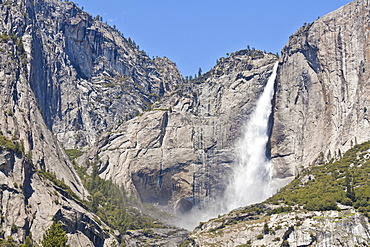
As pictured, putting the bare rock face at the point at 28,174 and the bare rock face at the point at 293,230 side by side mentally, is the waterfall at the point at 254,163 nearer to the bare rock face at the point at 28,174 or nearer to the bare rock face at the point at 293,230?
the bare rock face at the point at 293,230

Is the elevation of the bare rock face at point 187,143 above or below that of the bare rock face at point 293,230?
above

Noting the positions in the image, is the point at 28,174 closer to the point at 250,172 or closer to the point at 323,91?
the point at 250,172

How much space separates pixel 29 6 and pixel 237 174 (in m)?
97.0

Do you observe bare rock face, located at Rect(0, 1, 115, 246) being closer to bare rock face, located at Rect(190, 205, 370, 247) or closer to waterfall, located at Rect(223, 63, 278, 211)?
bare rock face, located at Rect(190, 205, 370, 247)

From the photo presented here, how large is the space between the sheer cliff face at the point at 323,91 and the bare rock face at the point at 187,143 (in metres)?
15.6

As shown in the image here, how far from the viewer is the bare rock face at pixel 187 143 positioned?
146 meters

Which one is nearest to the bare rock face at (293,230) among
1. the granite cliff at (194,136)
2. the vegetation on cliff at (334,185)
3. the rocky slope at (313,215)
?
the rocky slope at (313,215)

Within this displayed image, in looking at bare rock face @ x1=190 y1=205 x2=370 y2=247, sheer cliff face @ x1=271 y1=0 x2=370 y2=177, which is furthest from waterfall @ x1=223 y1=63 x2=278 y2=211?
bare rock face @ x1=190 y1=205 x2=370 y2=247

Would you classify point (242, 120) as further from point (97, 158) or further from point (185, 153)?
point (97, 158)

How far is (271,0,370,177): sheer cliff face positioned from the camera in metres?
127

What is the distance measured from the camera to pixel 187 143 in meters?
154

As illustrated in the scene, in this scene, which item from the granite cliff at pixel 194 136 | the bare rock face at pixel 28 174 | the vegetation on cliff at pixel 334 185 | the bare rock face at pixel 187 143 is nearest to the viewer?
the bare rock face at pixel 28 174

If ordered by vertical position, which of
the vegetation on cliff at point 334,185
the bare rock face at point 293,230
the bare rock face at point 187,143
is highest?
the bare rock face at point 187,143

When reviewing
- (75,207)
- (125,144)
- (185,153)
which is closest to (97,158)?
(125,144)
